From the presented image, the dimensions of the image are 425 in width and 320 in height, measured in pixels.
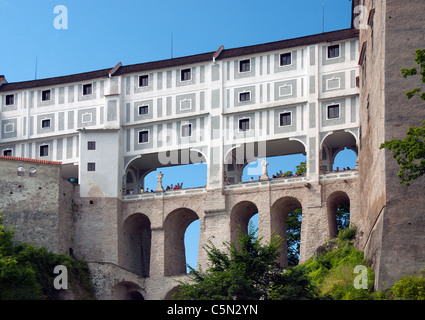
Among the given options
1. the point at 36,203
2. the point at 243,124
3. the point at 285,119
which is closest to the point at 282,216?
the point at 285,119

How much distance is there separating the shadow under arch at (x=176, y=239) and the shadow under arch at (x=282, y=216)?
276 inches

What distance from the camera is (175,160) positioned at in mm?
74938

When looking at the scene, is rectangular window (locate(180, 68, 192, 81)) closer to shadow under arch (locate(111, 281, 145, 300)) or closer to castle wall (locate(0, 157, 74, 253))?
castle wall (locate(0, 157, 74, 253))

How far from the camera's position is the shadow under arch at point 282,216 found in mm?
69875

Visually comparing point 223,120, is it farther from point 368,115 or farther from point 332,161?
point 368,115

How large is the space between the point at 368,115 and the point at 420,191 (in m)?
11.4

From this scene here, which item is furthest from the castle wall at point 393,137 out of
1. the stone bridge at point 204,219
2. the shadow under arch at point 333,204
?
the stone bridge at point 204,219

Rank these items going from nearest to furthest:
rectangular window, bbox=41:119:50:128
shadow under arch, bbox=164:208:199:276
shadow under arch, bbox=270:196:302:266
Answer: shadow under arch, bbox=270:196:302:266 < shadow under arch, bbox=164:208:199:276 < rectangular window, bbox=41:119:50:128

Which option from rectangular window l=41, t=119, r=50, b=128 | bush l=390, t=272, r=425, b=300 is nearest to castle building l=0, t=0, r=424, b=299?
rectangular window l=41, t=119, r=50, b=128

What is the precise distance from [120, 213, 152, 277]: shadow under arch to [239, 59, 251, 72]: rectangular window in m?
13.2

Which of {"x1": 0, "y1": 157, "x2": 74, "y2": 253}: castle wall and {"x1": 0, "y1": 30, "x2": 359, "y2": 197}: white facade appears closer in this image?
{"x1": 0, "y1": 157, "x2": 74, "y2": 253}: castle wall

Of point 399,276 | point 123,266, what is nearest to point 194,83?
point 123,266

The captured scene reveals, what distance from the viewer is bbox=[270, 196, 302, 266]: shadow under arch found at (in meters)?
69.9

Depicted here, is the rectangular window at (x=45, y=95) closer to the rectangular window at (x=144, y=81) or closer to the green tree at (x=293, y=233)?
the rectangular window at (x=144, y=81)
